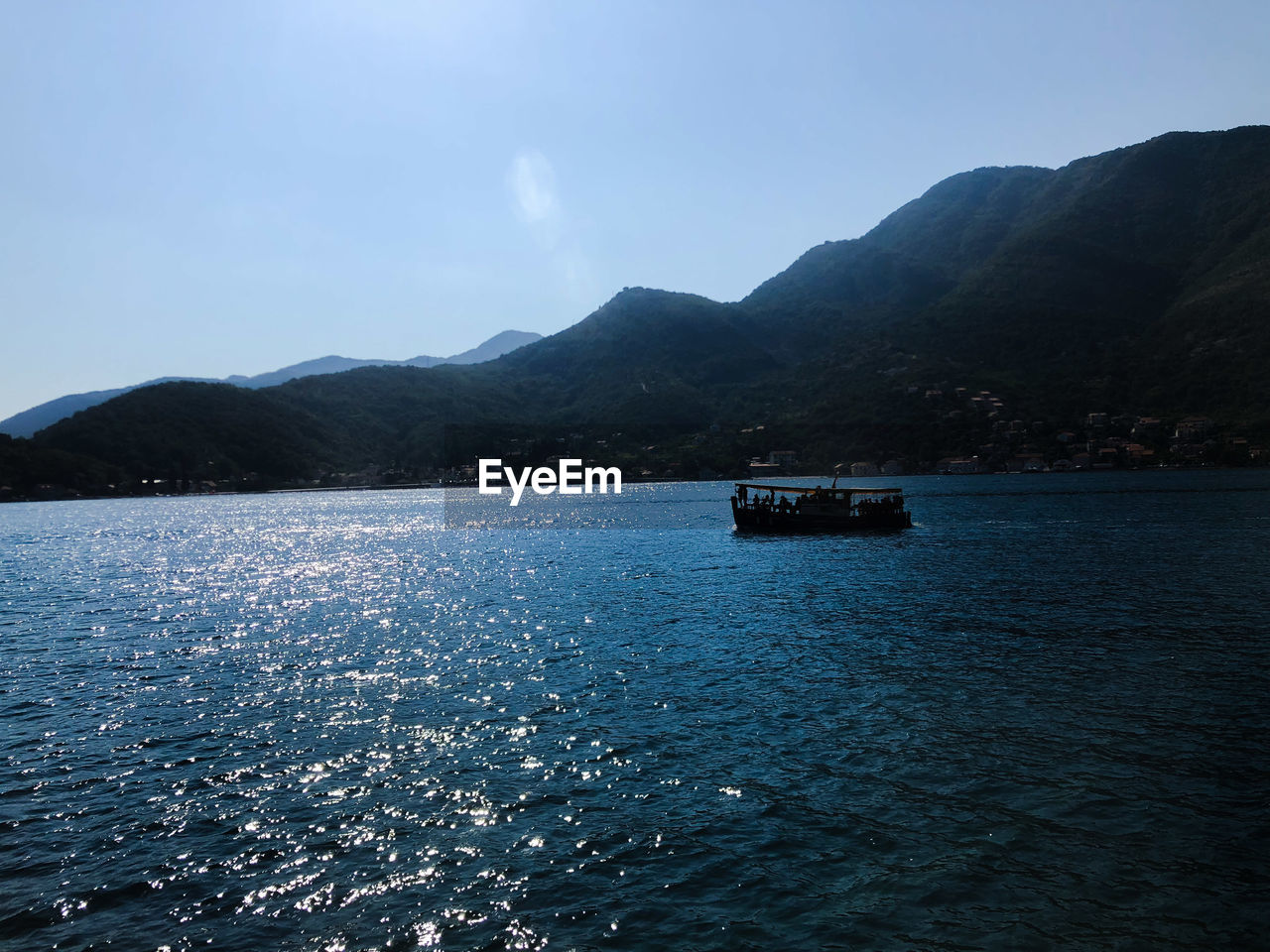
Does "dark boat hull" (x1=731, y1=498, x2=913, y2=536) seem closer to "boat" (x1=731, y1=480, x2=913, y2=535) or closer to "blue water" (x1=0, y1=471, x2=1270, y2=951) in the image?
"boat" (x1=731, y1=480, x2=913, y2=535)

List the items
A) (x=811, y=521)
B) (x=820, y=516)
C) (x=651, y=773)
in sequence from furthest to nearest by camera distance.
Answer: (x=811, y=521), (x=820, y=516), (x=651, y=773)

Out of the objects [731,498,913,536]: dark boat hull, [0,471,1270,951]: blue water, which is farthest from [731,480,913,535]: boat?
[0,471,1270,951]: blue water

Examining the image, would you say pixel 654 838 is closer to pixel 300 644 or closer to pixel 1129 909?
pixel 1129 909

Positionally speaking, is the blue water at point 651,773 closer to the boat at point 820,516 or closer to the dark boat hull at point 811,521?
the dark boat hull at point 811,521

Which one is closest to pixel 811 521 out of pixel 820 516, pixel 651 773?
pixel 820 516

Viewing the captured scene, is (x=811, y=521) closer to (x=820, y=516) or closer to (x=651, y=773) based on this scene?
(x=820, y=516)
